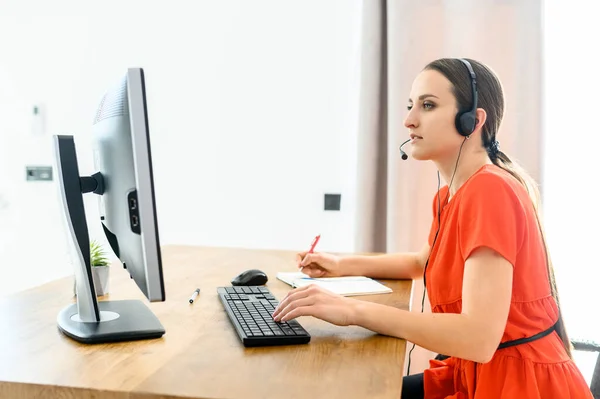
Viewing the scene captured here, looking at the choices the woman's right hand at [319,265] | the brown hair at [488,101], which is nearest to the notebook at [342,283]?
the woman's right hand at [319,265]

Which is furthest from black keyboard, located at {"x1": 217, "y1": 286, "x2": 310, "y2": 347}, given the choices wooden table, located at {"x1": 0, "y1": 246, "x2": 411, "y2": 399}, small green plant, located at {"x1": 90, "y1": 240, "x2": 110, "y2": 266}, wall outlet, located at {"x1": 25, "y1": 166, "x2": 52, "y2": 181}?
wall outlet, located at {"x1": 25, "y1": 166, "x2": 52, "y2": 181}

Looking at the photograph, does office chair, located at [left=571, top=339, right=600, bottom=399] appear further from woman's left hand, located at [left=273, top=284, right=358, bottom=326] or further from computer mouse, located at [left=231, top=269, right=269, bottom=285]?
computer mouse, located at [left=231, top=269, right=269, bottom=285]

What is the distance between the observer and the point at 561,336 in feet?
3.67

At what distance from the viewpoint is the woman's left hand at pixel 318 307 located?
0.95 meters

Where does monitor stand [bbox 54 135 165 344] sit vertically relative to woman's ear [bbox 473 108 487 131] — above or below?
below

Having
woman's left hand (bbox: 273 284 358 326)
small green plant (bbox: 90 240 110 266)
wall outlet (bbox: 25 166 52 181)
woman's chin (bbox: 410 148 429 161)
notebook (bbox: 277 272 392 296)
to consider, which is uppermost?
woman's chin (bbox: 410 148 429 161)

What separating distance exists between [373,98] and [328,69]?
283 mm

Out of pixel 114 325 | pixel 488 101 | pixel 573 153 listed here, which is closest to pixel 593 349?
pixel 488 101

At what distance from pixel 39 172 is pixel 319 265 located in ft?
6.41

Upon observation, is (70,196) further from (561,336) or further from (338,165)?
(338,165)

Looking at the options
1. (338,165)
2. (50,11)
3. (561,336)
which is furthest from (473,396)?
(50,11)

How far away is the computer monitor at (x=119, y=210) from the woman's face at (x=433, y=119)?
0.61 meters

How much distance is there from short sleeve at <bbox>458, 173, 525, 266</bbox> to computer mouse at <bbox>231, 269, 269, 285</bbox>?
49cm

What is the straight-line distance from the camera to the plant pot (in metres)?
1.18
